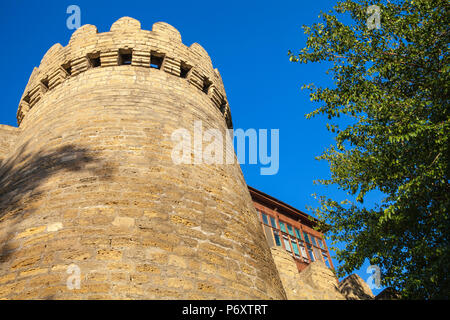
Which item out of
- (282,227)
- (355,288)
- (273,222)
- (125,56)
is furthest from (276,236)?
(125,56)

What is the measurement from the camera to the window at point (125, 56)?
6508 mm

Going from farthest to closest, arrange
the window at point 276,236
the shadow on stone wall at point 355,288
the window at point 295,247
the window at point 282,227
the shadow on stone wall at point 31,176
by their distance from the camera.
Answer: the window at point 282,227
the window at point 295,247
the window at point 276,236
the shadow on stone wall at point 355,288
the shadow on stone wall at point 31,176

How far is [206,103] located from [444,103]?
16.1 ft

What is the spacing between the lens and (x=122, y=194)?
3900 millimetres

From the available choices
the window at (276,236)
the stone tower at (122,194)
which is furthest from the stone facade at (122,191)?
the window at (276,236)

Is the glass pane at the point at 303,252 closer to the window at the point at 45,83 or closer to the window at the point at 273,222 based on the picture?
the window at the point at 273,222

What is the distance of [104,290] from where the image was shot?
294cm

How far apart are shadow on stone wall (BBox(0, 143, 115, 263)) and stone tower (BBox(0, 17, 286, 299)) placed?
0.06ft

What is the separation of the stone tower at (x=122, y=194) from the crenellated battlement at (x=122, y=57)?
0.03m

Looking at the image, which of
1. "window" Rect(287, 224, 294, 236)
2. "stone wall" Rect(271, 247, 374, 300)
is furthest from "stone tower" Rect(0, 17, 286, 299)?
"window" Rect(287, 224, 294, 236)

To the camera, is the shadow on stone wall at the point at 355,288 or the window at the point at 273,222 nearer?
the shadow on stone wall at the point at 355,288

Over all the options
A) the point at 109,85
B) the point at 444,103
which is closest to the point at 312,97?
the point at 444,103

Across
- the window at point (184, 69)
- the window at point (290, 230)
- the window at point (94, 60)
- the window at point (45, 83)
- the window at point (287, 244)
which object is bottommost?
the window at point (45, 83)

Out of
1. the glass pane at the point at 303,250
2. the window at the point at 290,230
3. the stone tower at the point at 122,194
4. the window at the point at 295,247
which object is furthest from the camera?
the window at the point at 290,230
